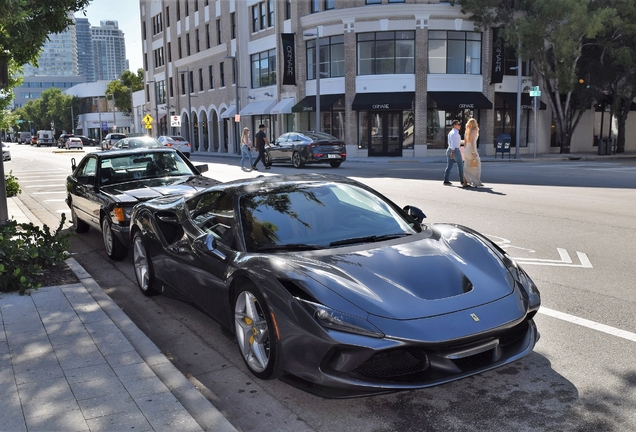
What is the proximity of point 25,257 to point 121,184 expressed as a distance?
2.56m

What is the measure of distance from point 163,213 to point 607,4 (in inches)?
1390

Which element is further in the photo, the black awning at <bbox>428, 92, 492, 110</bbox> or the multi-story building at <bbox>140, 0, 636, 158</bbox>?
the multi-story building at <bbox>140, 0, 636, 158</bbox>

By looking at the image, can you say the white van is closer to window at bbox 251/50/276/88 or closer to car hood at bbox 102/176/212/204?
window at bbox 251/50/276/88

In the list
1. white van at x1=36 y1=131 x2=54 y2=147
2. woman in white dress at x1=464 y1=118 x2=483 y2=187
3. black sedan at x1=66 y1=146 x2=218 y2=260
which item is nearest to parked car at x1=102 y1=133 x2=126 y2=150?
woman in white dress at x1=464 y1=118 x2=483 y2=187

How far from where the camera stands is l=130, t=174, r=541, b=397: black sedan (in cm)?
346

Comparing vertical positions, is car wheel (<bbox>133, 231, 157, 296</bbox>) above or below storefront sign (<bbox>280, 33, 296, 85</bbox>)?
below

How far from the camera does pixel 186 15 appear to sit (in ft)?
199

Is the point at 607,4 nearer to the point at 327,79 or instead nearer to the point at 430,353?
the point at 327,79

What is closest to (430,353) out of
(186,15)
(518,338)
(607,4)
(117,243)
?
(518,338)

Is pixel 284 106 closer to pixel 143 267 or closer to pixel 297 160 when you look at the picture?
pixel 297 160

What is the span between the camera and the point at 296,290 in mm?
3795

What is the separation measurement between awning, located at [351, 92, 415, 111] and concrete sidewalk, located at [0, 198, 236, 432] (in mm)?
32478

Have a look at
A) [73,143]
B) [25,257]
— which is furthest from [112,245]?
[73,143]

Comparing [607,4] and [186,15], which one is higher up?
[186,15]
